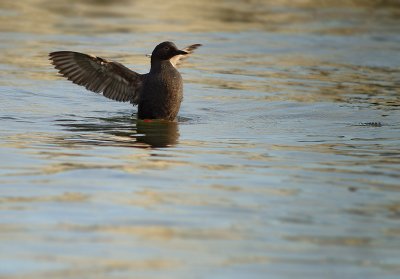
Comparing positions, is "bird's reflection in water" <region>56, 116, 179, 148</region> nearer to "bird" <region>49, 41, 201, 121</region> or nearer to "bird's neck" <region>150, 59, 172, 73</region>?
"bird" <region>49, 41, 201, 121</region>

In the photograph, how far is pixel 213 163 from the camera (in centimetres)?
946

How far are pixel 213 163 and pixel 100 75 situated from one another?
3906 millimetres

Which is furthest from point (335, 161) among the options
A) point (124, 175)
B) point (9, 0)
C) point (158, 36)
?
point (9, 0)

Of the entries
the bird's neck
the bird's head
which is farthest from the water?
the bird's head

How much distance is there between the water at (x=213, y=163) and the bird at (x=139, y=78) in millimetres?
268

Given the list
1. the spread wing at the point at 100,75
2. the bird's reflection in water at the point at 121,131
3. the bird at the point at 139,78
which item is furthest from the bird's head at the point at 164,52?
the bird's reflection in water at the point at 121,131

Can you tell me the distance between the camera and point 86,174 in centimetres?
874

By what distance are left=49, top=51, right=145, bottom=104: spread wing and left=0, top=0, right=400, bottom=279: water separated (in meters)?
0.34

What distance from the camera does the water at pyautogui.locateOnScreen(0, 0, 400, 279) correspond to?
6371 mm

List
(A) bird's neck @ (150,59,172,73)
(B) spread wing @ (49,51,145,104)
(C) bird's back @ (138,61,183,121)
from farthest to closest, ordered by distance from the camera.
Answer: (B) spread wing @ (49,51,145,104)
(A) bird's neck @ (150,59,172,73)
(C) bird's back @ (138,61,183,121)

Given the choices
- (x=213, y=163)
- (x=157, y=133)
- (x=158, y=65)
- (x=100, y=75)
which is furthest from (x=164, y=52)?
(x=213, y=163)

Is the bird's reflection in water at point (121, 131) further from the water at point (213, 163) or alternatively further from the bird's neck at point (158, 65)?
the bird's neck at point (158, 65)

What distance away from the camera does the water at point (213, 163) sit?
6.37 meters

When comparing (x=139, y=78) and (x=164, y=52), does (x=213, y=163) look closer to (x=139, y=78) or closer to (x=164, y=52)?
(x=164, y=52)
